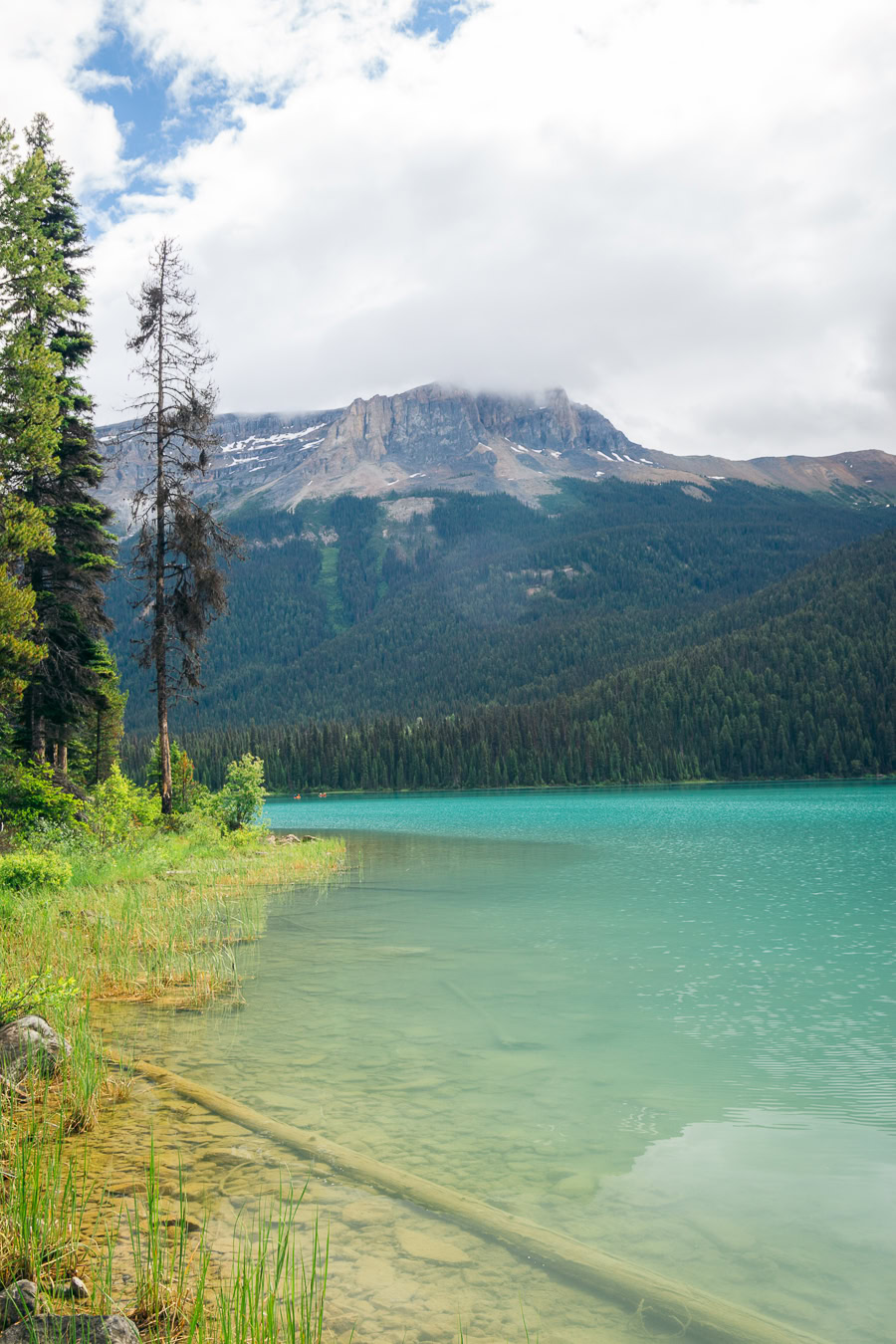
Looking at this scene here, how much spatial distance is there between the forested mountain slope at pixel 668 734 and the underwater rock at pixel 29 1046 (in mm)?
142880

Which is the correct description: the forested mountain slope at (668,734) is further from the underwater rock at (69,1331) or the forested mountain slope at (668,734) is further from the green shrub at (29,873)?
the underwater rock at (69,1331)

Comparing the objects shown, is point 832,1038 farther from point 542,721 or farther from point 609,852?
point 542,721

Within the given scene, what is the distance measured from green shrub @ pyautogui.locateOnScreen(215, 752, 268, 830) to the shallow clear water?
39.4ft

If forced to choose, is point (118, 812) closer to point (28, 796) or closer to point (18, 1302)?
point (28, 796)

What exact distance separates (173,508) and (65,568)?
526 centimetres

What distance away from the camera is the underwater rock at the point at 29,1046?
9.27m

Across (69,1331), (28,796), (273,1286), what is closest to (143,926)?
(28,796)

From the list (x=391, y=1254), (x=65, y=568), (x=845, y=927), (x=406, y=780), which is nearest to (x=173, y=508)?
(x=65, y=568)

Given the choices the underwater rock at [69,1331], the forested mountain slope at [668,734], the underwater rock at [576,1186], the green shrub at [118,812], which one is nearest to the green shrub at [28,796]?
the green shrub at [118,812]

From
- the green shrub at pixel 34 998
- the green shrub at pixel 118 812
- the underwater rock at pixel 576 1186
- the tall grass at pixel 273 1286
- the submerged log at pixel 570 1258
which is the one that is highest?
the green shrub at pixel 118 812

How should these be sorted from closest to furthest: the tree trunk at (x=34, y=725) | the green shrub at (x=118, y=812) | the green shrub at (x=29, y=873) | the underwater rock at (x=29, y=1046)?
the underwater rock at (x=29, y=1046) < the green shrub at (x=29, y=873) < the green shrub at (x=118, y=812) < the tree trunk at (x=34, y=725)

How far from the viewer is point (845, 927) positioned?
22.0 m

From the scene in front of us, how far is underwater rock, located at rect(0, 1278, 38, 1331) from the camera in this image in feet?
16.3

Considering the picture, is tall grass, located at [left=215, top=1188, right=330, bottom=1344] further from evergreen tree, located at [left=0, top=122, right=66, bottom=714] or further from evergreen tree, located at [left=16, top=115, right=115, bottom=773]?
evergreen tree, located at [left=16, top=115, right=115, bottom=773]
